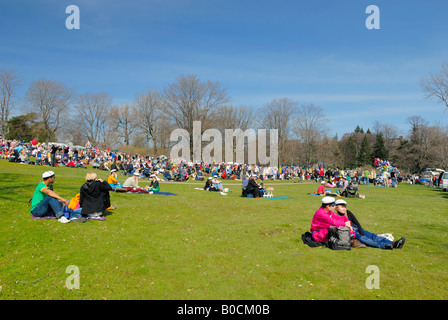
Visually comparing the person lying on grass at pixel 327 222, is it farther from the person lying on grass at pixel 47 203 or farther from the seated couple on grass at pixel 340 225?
the person lying on grass at pixel 47 203

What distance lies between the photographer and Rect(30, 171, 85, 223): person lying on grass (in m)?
8.76

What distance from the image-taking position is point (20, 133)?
215ft

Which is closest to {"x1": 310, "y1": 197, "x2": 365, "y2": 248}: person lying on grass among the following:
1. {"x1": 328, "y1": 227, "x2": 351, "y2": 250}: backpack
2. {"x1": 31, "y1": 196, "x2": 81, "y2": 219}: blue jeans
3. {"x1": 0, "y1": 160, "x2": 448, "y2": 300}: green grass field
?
{"x1": 328, "y1": 227, "x2": 351, "y2": 250}: backpack

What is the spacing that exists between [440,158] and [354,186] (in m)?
44.3

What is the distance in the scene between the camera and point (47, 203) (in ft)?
28.9

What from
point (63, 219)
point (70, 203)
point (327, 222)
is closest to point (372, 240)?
point (327, 222)

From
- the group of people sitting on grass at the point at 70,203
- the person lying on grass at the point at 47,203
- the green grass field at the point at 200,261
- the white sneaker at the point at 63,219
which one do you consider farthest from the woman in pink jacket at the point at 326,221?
the white sneaker at the point at 63,219

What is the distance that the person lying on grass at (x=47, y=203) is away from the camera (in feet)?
28.7

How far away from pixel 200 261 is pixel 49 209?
18.3 feet

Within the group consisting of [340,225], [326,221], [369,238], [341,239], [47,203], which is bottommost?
[369,238]

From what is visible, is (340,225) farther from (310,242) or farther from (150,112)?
(150,112)
